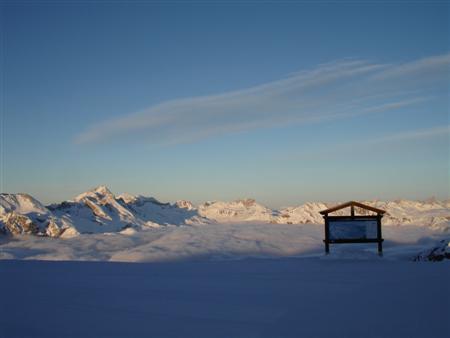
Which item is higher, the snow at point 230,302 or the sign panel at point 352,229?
the sign panel at point 352,229

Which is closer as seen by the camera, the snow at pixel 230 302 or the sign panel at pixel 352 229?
the snow at pixel 230 302

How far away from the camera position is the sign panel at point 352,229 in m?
13.9

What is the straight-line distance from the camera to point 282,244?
3259 cm

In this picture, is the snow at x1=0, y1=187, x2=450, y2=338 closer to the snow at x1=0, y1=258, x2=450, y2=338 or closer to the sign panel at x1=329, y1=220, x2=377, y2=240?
the snow at x1=0, y1=258, x2=450, y2=338

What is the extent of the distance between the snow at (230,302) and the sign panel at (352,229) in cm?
323

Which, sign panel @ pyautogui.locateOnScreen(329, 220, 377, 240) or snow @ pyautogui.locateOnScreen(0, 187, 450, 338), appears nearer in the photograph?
snow @ pyautogui.locateOnScreen(0, 187, 450, 338)

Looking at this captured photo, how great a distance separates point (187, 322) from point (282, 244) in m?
27.6

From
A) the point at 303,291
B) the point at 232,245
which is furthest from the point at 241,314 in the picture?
the point at 232,245

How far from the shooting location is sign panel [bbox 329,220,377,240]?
13.9 m

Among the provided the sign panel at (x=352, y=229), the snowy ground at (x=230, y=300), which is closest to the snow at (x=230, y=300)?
the snowy ground at (x=230, y=300)

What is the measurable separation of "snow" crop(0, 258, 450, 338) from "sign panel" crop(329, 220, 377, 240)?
323cm

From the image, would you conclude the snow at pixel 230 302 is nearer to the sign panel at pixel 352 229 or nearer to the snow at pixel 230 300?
the snow at pixel 230 300

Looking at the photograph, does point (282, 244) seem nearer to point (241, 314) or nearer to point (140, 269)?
point (140, 269)

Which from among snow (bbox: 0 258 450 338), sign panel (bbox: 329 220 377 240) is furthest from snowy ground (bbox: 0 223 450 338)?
sign panel (bbox: 329 220 377 240)
